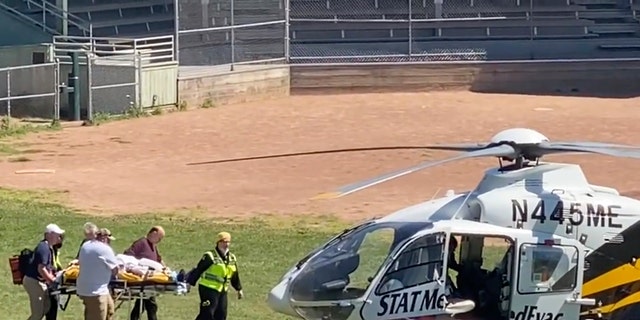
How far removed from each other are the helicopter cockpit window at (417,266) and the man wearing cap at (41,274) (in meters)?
3.69

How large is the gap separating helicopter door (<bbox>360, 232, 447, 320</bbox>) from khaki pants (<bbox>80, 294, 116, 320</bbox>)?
110 inches

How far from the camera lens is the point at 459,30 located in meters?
38.8

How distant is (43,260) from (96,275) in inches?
35.0

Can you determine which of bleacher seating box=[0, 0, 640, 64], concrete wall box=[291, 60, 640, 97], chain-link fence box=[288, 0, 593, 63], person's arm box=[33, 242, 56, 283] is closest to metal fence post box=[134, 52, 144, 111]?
bleacher seating box=[0, 0, 640, 64]

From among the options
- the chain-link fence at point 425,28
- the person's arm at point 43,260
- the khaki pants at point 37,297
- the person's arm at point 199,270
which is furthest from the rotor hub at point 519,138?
the chain-link fence at point 425,28

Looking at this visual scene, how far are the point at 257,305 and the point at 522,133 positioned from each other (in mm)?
4912

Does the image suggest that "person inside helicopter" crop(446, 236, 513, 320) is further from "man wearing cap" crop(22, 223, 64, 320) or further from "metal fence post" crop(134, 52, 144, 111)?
"metal fence post" crop(134, 52, 144, 111)

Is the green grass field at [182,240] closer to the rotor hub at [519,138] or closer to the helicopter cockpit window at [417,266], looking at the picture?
the helicopter cockpit window at [417,266]

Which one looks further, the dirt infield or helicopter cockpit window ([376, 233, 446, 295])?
the dirt infield

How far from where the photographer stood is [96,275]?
1178 cm

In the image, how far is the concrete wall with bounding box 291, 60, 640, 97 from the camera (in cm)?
3478

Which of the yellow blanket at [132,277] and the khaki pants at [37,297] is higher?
the yellow blanket at [132,277]

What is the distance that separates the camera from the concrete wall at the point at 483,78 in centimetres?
3478

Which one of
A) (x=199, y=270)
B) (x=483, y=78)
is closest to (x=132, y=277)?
(x=199, y=270)
